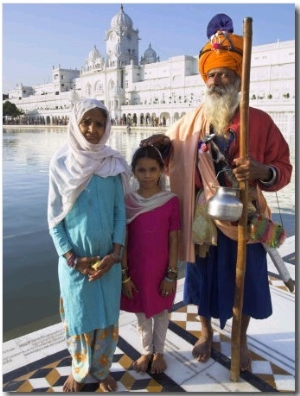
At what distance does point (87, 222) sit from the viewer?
3.76ft

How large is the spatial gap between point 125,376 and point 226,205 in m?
0.76

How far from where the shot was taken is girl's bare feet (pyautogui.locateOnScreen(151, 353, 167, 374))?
132 centimetres

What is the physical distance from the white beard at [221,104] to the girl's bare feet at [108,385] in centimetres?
99

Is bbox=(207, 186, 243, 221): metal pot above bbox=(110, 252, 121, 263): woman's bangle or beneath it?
above

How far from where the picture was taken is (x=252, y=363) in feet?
4.60

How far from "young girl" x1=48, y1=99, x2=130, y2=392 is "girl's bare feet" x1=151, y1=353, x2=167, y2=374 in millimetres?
257

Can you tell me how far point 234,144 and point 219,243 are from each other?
0.38m

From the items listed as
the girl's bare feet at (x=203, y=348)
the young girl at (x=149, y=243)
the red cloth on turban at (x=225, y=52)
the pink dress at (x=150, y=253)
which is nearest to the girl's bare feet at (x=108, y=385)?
the young girl at (x=149, y=243)

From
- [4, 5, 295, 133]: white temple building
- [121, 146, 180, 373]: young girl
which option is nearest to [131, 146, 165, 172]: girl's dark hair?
[121, 146, 180, 373]: young girl

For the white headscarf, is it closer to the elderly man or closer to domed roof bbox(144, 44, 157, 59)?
the elderly man

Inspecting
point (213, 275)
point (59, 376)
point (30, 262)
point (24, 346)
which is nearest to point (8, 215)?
point (30, 262)

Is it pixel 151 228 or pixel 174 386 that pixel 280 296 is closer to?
pixel 174 386

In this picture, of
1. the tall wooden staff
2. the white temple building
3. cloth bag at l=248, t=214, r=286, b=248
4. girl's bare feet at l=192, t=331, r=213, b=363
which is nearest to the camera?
the tall wooden staff

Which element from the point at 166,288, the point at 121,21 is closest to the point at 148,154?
the point at 166,288
